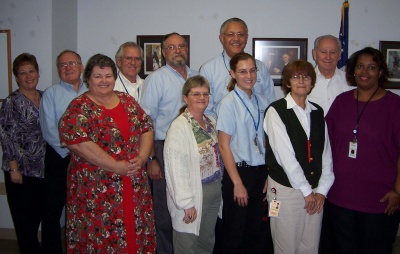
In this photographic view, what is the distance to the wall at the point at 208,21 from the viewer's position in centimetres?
371

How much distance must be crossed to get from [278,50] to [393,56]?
1.32 m

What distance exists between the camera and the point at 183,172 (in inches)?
82.7

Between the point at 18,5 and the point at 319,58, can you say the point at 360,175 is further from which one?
the point at 18,5

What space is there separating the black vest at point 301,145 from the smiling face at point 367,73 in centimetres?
37

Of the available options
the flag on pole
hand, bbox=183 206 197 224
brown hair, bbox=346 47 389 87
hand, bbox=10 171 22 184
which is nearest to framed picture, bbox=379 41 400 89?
the flag on pole

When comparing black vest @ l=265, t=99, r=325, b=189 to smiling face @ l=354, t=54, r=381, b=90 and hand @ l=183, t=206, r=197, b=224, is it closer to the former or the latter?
smiling face @ l=354, t=54, r=381, b=90

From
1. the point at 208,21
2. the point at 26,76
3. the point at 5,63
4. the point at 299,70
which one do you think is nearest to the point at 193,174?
the point at 299,70

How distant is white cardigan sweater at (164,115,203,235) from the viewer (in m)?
2.08

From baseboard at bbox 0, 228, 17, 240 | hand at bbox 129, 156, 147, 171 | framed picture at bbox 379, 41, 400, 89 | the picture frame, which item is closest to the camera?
hand at bbox 129, 156, 147, 171

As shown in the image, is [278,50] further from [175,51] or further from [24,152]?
[24,152]

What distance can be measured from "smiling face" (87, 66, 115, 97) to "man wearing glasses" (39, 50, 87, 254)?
79 cm

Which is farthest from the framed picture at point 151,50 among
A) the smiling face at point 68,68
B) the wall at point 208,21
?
the smiling face at point 68,68

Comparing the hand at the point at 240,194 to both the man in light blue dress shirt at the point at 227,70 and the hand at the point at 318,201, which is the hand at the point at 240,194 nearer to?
the hand at the point at 318,201

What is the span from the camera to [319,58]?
274cm
